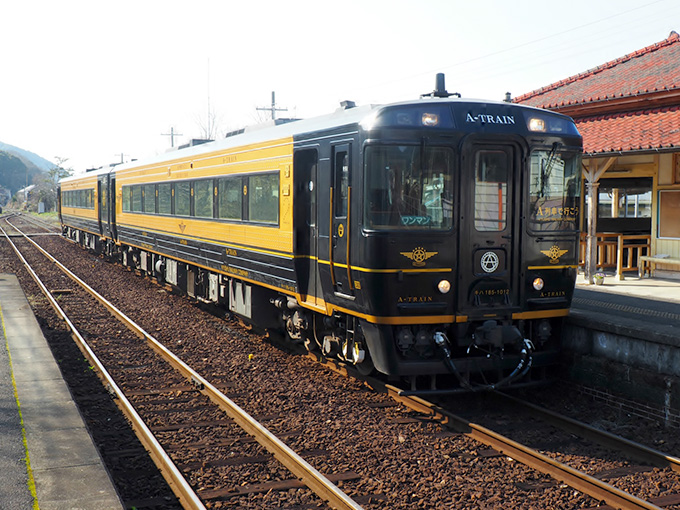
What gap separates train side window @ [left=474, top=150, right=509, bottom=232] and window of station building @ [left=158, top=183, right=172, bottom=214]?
933cm

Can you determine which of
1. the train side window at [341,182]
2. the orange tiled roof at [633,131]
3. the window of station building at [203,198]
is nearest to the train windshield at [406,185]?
the train side window at [341,182]

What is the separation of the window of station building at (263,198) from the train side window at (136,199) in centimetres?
874

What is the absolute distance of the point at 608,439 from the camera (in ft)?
21.3

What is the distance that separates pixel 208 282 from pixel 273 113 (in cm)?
2994

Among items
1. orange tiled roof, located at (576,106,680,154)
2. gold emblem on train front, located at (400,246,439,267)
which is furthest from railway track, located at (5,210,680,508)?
orange tiled roof, located at (576,106,680,154)

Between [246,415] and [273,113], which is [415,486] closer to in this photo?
[246,415]

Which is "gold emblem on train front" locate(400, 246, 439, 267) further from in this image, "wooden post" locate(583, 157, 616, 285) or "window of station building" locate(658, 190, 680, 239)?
"window of station building" locate(658, 190, 680, 239)

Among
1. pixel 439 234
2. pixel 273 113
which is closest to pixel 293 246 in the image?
pixel 439 234

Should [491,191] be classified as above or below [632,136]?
below

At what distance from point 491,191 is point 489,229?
396 mm

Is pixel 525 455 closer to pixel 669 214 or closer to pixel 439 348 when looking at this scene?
pixel 439 348

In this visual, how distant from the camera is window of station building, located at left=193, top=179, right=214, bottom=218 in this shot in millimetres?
12445

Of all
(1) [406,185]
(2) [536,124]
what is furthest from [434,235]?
(2) [536,124]

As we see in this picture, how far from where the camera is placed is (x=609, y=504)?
17.1ft
